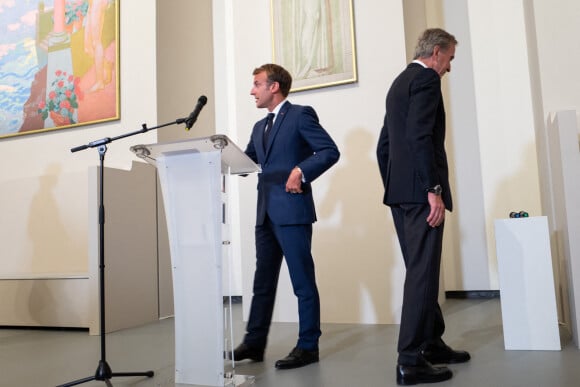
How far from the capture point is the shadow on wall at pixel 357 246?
385cm

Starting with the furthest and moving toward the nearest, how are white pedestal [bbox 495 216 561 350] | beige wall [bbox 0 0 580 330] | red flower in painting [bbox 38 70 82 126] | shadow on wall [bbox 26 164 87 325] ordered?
red flower in painting [bbox 38 70 82 126] < shadow on wall [bbox 26 164 87 325] < beige wall [bbox 0 0 580 330] < white pedestal [bbox 495 216 561 350]

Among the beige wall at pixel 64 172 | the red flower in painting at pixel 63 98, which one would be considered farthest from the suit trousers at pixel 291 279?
the red flower in painting at pixel 63 98

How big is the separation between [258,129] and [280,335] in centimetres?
151

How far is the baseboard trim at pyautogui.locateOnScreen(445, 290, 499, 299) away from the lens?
5.15 meters

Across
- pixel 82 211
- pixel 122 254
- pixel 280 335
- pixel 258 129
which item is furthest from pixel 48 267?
pixel 258 129

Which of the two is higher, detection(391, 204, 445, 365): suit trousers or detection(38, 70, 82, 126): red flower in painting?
detection(38, 70, 82, 126): red flower in painting

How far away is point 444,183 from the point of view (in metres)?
2.37

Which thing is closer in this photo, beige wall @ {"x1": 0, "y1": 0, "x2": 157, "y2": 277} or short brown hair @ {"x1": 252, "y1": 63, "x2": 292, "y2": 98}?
short brown hair @ {"x1": 252, "y1": 63, "x2": 292, "y2": 98}

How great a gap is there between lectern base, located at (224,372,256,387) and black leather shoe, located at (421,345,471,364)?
0.89 meters

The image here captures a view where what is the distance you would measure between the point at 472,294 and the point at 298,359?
10.4 ft

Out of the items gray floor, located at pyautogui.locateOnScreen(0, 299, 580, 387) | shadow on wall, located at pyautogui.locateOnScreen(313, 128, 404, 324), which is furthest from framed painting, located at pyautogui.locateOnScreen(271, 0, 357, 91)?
gray floor, located at pyautogui.locateOnScreen(0, 299, 580, 387)

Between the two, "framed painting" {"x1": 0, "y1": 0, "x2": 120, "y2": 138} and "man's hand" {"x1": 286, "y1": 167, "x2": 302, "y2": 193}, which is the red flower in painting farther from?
"man's hand" {"x1": 286, "y1": 167, "x2": 302, "y2": 193}

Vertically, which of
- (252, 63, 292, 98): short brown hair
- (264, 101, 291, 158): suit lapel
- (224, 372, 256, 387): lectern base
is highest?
(252, 63, 292, 98): short brown hair

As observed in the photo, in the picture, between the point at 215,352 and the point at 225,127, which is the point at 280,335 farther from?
the point at 225,127
